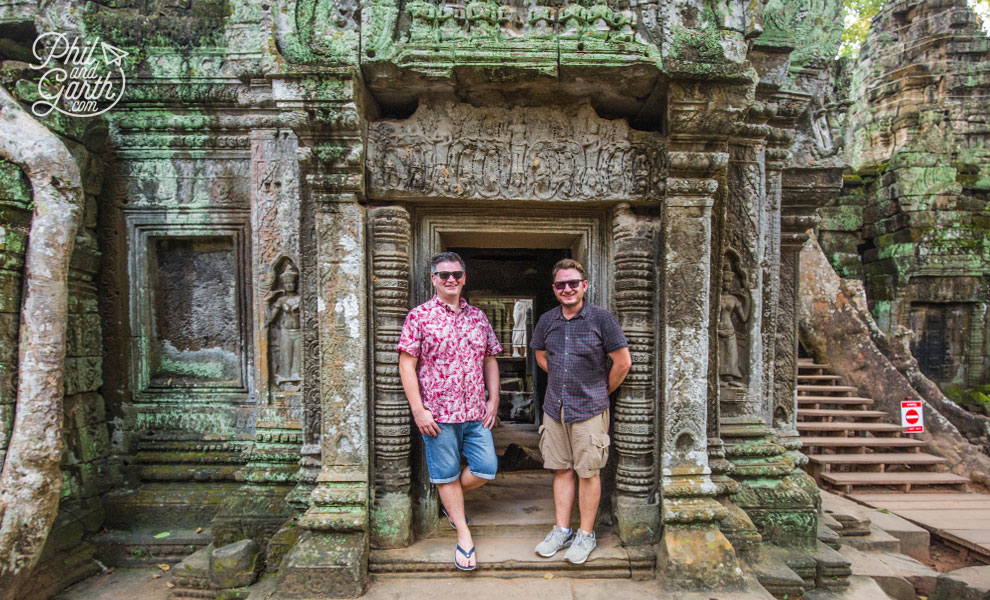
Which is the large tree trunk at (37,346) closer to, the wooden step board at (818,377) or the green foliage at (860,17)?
the wooden step board at (818,377)

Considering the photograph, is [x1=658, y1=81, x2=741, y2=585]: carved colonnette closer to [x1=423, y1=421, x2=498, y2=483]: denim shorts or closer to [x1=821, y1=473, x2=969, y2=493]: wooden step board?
[x1=423, y1=421, x2=498, y2=483]: denim shorts

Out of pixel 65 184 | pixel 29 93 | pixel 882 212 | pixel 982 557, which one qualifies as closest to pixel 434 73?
pixel 65 184

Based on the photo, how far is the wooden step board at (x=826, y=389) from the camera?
721cm

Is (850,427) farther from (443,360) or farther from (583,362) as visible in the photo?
(443,360)

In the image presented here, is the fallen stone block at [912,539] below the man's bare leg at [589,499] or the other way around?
below

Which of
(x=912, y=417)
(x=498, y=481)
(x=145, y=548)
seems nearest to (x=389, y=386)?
(x=498, y=481)

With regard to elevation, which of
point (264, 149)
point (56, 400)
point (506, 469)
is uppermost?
point (264, 149)

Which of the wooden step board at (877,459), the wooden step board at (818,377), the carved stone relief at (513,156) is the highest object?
the carved stone relief at (513,156)

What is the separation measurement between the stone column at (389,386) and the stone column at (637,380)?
4.65 feet

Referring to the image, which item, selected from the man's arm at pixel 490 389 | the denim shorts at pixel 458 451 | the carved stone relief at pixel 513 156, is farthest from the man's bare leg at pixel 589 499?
the carved stone relief at pixel 513 156

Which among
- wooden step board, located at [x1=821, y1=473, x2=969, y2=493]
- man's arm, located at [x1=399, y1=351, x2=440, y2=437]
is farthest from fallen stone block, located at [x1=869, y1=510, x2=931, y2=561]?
man's arm, located at [x1=399, y1=351, x2=440, y2=437]

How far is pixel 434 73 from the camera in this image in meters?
2.82

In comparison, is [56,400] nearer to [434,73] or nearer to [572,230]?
[434,73]

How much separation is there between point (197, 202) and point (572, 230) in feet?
10.8
